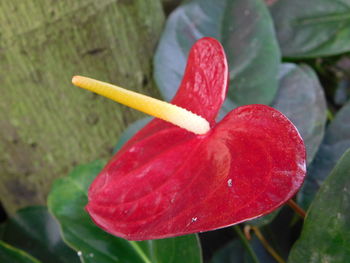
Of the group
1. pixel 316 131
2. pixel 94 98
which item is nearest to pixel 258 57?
pixel 316 131

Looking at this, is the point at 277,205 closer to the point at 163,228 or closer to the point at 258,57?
the point at 163,228

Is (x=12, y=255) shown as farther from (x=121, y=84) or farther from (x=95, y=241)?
(x=121, y=84)

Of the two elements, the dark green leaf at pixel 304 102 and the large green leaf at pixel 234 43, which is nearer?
the dark green leaf at pixel 304 102

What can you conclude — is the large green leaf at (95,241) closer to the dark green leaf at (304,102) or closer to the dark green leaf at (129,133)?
the dark green leaf at (129,133)

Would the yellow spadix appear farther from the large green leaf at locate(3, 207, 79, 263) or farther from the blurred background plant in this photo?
the large green leaf at locate(3, 207, 79, 263)

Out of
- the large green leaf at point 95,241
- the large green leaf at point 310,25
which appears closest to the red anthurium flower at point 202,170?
the large green leaf at point 95,241

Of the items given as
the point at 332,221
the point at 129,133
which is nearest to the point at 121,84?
the point at 129,133

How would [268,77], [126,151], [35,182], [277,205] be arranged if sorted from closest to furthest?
1. [277,205]
2. [126,151]
3. [268,77]
4. [35,182]
